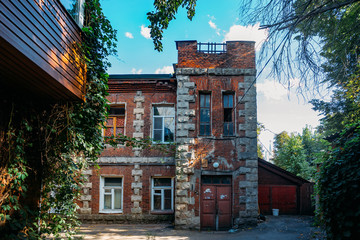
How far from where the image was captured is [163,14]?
658cm

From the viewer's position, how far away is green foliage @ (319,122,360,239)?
4.28m

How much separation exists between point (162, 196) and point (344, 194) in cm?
989

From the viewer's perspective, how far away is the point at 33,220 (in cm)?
661

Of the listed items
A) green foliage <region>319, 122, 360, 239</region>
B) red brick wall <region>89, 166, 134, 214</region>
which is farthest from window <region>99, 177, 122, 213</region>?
green foliage <region>319, 122, 360, 239</region>

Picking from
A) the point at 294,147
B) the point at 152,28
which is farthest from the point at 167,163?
the point at 294,147

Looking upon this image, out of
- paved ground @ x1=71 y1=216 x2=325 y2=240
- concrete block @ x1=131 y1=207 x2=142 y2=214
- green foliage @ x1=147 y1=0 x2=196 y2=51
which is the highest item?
green foliage @ x1=147 y1=0 x2=196 y2=51

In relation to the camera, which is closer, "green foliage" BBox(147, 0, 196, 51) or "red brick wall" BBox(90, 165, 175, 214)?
"green foliage" BBox(147, 0, 196, 51)

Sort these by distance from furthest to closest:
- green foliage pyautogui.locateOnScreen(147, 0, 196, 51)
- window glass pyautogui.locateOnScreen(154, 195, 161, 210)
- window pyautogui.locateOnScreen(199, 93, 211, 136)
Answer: window glass pyautogui.locateOnScreen(154, 195, 161, 210) → window pyautogui.locateOnScreen(199, 93, 211, 136) → green foliage pyautogui.locateOnScreen(147, 0, 196, 51)

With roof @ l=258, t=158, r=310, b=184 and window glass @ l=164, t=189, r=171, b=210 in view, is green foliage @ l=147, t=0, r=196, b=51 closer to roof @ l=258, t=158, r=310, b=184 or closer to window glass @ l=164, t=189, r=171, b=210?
window glass @ l=164, t=189, r=171, b=210

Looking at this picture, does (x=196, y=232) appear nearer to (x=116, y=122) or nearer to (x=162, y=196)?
(x=162, y=196)

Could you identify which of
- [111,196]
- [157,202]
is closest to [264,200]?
[157,202]

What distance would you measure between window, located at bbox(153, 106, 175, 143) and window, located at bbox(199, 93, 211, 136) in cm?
169

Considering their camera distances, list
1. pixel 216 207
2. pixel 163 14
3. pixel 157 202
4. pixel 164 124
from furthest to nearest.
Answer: pixel 164 124 < pixel 157 202 < pixel 216 207 < pixel 163 14

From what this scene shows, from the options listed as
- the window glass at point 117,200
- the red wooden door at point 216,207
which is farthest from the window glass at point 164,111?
the window glass at point 117,200
